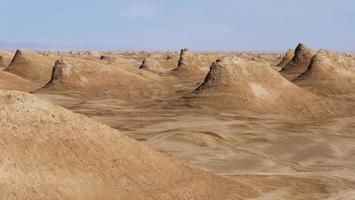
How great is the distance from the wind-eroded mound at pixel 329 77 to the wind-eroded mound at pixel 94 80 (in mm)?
13679

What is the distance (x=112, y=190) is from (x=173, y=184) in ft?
7.58

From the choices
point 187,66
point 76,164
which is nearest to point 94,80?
point 187,66

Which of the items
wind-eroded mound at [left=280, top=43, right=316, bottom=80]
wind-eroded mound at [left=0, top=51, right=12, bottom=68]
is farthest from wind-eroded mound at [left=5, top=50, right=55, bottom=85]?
wind-eroded mound at [left=280, top=43, right=316, bottom=80]

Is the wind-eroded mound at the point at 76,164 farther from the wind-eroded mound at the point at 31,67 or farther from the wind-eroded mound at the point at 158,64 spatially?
the wind-eroded mound at the point at 158,64

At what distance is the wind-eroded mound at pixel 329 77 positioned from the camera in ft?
173

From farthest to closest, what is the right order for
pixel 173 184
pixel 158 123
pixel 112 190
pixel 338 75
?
pixel 338 75 → pixel 158 123 → pixel 173 184 → pixel 112 190

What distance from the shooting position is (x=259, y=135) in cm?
3522

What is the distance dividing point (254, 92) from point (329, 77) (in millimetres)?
13250

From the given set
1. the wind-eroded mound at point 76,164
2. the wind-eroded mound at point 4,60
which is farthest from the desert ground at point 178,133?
the wind-eroded mound at point 4,60

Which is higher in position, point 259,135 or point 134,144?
point 134,144

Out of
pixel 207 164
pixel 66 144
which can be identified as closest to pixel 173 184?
pixel 66 144

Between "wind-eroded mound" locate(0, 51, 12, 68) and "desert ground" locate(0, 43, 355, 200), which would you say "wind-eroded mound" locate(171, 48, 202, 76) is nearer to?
"desert ground" locate(0, 43, 355, 200)

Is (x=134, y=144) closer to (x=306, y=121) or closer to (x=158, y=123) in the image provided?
(x=158, y=123)

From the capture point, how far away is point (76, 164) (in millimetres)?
17625
